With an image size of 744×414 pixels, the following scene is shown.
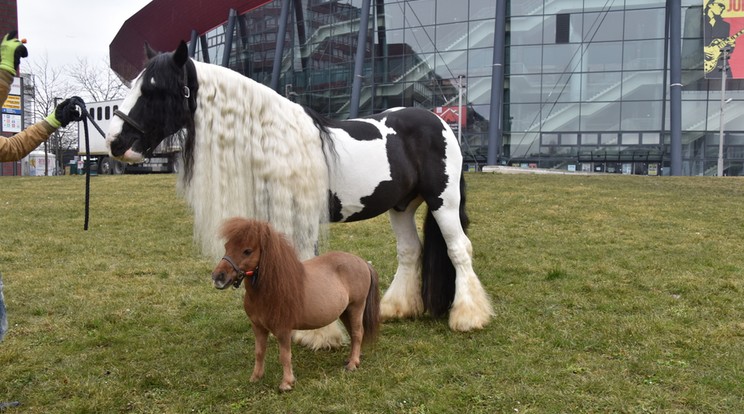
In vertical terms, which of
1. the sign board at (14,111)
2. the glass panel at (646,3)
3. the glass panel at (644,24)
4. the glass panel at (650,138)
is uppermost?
the glass panel at (646,3)

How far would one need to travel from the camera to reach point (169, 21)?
36875 mm

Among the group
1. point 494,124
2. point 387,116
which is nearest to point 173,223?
point 387,116

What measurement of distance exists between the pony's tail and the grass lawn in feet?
0.64

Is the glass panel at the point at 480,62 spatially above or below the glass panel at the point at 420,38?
below

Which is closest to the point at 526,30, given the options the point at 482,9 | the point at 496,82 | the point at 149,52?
the point at 482,9

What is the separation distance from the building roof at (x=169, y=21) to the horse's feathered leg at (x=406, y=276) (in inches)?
1315

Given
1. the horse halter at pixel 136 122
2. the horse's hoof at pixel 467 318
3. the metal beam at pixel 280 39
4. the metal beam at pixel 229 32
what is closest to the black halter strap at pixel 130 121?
the horse halter at pixel 136 122

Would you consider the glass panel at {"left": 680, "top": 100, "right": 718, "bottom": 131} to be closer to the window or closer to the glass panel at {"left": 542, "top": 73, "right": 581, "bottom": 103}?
the glass panel at {"left": 542, "top": 73, "right": 581, "bottom": 103}

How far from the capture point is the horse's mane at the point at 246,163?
3.26 meters

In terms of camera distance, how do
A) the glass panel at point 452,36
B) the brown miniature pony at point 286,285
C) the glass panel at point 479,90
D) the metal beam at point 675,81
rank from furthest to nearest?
1. the glass panel at point 452,36
2. the glass panel at point 479,90
3. the metal beam at point 675,81
4. the brown miniature pony at point 286,285

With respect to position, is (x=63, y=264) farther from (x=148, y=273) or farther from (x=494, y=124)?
(x=494, y=124)

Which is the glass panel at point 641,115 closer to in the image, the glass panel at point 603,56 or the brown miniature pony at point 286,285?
the glass panel at point 603,56

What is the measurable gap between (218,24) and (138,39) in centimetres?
692

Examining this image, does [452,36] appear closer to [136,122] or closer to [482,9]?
[482,9]
